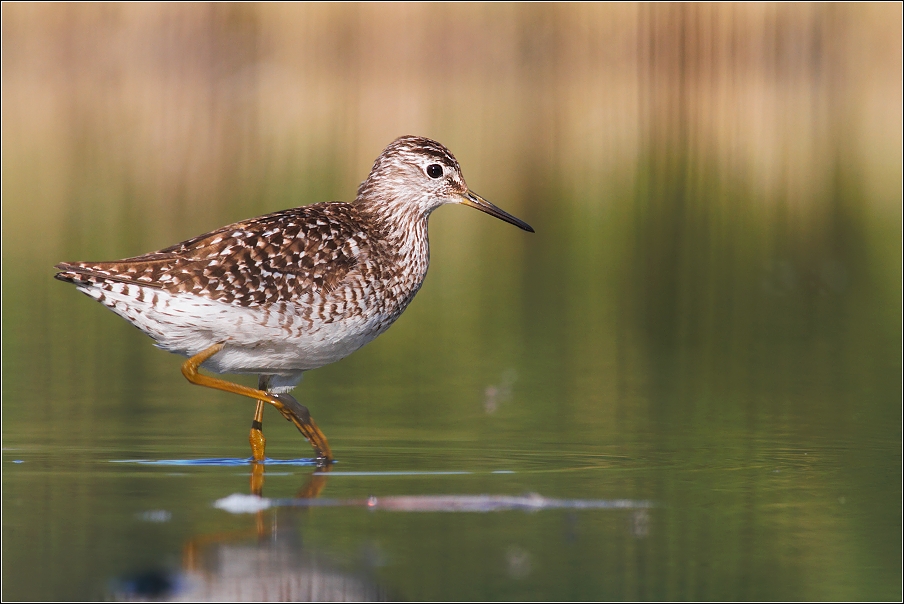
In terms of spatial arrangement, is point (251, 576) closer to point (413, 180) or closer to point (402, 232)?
point (402, 232)

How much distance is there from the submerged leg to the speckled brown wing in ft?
1.22

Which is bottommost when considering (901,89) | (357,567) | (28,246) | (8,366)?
(357,567)

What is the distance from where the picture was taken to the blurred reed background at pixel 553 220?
8.52 metres

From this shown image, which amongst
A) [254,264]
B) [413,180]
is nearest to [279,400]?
[254,264]

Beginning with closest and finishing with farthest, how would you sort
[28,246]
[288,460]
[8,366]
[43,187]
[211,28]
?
[288,460] → [8,366] → [28,246] → [43,187] → [211,28]

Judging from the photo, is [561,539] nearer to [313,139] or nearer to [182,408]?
[182,408]

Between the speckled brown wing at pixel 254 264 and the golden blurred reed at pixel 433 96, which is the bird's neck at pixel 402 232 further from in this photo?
the golden blurred reed at pixel 433 96

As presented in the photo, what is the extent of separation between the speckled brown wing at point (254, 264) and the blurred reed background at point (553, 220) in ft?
3.29

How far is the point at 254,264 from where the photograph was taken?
25.8 ft

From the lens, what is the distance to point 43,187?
21.3m

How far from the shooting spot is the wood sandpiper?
25.2 feet

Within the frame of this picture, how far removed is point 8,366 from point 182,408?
2111 mm

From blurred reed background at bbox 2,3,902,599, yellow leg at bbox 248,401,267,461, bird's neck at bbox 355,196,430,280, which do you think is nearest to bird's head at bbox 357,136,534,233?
bird's neck at bbox 355,196,430,280

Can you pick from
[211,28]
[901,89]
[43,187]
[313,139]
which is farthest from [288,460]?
[901,89]
